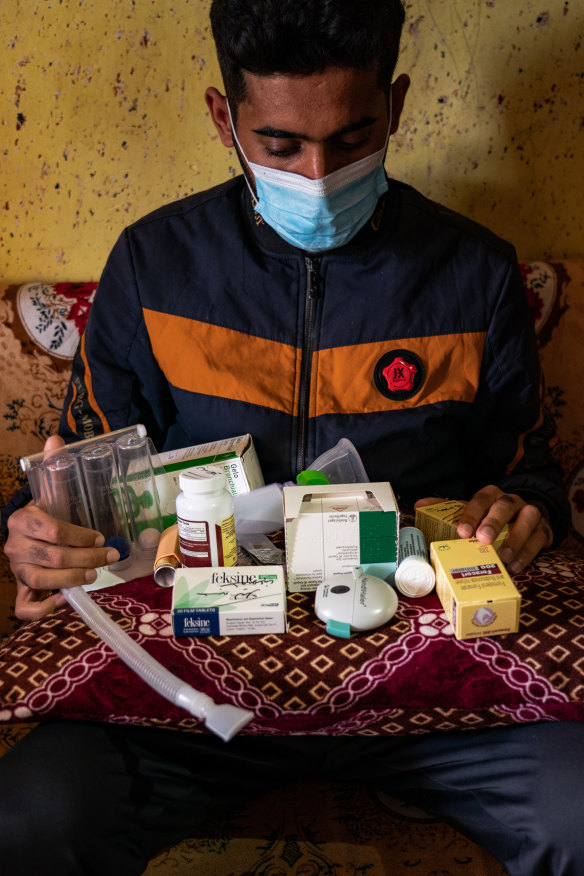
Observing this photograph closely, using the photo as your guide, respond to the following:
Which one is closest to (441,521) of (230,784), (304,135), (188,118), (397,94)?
(230,784)

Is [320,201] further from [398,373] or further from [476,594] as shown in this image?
[476,594]

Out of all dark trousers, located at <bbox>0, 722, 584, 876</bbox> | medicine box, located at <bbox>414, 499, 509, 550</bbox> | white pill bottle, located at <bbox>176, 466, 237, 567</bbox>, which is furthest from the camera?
medicine box, located at <bbox>414, 499, 509, 550</bbox>

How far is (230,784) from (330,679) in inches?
9.4

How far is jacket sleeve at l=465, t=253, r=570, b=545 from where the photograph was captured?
1.14 metres

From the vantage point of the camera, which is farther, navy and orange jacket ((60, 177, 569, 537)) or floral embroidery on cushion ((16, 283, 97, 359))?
Result: floral embroidery on cushion ((16, 283, 97, 359))

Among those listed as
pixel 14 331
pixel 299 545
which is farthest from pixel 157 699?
pixel 14 331

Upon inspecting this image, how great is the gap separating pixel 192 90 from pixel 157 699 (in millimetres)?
1112

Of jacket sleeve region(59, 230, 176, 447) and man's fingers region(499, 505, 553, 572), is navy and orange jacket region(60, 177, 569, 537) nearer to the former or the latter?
jacket sleeve region(59, 230, 176, 447)

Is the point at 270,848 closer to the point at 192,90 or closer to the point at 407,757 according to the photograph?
the point at 407,757

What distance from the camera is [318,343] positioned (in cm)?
113

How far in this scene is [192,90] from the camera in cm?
137

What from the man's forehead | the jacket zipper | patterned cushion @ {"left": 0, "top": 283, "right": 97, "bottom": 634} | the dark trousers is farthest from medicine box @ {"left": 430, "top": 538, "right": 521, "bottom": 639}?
patterned cushion @ {"left": 0, "top": 283, "right": 97, "bottom": 634}

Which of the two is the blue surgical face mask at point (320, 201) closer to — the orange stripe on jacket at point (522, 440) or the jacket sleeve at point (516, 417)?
the jacket sleeve at point (516, 417)

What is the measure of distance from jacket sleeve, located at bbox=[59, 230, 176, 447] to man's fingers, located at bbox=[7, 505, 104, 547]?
27 centimetres
